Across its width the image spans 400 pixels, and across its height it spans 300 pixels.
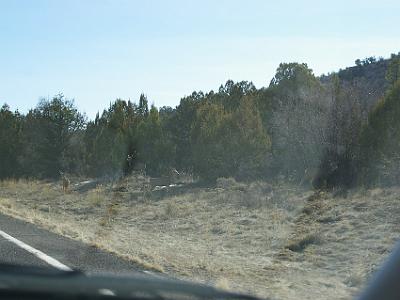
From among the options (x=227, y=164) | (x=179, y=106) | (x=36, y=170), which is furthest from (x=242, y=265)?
(x=36, y=170)

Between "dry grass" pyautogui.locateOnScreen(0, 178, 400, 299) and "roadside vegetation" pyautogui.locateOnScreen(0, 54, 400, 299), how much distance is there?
0.21ft

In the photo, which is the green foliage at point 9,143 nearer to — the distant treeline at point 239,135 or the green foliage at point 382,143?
the distant treeline at point 239,135

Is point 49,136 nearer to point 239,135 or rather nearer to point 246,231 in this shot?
point 239,135

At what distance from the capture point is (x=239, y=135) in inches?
1451

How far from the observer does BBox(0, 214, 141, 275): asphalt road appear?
31.2 feet

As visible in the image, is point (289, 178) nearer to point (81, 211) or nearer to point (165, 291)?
point (81, 211)

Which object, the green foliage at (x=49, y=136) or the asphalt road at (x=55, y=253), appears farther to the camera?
the green foliage at (x=49, y=136)

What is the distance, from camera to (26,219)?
18641 mm

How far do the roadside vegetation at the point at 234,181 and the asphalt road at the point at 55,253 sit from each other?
55 centimetres

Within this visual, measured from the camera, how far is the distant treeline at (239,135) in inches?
1192

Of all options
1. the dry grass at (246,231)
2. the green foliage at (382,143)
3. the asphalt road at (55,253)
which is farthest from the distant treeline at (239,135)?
the asphalt road at (55,253)

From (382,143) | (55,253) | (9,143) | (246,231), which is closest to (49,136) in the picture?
(9,143)

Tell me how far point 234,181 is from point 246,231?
49.7 feet

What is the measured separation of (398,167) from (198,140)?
15.0 m
